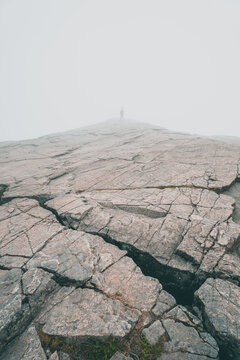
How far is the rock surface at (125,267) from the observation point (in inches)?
Answer: 196

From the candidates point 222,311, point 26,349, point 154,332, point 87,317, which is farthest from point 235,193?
point 26,349

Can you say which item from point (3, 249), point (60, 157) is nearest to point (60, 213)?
point (3, 249)

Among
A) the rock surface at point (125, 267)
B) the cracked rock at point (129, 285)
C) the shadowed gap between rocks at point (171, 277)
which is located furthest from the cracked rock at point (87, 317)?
the shadowed gap between rocks at point (171, 277)

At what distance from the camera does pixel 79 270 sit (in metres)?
6.63

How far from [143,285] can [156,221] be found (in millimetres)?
2972

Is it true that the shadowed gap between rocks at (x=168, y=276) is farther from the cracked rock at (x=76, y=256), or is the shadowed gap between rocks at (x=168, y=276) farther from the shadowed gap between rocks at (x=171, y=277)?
the cracked rock at (x=76, y=256)

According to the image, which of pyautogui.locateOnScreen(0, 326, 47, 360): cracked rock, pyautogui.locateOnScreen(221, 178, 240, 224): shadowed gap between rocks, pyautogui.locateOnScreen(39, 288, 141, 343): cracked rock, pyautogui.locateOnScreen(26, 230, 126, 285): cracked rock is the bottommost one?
pyautogui.locateOnScreen(0, 326, 47, 360): cracked rock

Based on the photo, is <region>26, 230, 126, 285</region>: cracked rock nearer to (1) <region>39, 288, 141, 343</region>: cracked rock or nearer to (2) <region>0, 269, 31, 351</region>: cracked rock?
(1) <region>39, 288, 141, 343</region>: cracked rock

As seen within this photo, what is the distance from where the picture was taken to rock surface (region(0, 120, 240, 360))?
499cm

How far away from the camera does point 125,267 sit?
22.6ft

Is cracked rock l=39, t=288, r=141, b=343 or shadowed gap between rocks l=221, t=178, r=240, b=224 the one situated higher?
shadowed gap between rocks l=221, t=178, r=240, b=224

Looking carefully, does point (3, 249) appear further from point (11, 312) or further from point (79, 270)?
point (79, 270)

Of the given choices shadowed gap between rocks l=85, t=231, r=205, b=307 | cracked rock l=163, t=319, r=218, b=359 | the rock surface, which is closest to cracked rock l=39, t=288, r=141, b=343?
the rock surface

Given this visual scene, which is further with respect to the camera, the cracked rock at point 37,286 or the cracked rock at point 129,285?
the cracked rock at point 129,285
